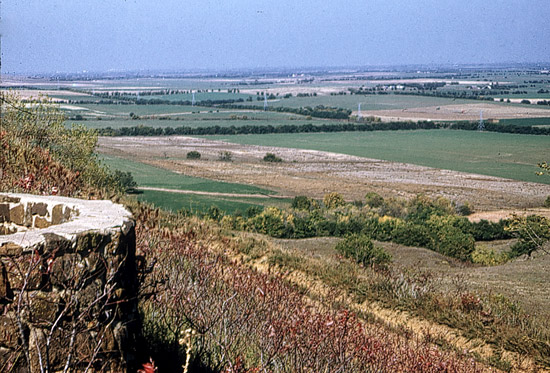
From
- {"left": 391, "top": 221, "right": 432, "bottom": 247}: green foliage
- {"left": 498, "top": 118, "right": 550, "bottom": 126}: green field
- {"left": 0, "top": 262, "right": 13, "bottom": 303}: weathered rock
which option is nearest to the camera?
{"left": 0, "top": 262, "right": 13, "bottom": 303}: weathered rock

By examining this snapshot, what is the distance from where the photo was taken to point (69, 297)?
15.9ft

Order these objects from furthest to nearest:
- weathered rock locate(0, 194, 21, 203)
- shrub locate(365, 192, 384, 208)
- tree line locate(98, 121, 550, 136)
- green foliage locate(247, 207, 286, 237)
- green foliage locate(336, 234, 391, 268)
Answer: tree line locate(98, 121, 550, 136) → shrub locate(365, 192, 384, 208) → green foliage locate(247, 207, 286, 237) → green foliage locate(336, 234, 391, 268) → weathered rock locate(0, 194, 21, 203)

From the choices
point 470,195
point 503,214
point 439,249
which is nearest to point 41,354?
point 439,249

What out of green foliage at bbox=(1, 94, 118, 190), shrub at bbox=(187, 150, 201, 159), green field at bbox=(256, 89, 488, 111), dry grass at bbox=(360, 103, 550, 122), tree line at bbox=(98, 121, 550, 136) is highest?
green foliage at bbox=(1, 94, 118, 190)

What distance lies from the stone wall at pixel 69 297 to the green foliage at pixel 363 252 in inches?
740

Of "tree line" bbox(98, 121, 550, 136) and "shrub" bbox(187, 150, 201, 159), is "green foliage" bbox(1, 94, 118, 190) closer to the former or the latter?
"shrub" bbox(187, 150, 201, 159)

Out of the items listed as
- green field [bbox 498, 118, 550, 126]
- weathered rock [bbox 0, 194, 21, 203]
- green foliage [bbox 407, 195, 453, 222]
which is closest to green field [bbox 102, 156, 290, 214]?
green foliage [bbox 407, 195, 453, 222]

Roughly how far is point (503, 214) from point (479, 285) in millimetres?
29313

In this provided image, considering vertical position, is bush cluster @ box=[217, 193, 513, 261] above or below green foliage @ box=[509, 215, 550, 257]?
below

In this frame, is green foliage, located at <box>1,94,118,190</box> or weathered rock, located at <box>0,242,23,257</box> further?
green foliage, located at <box>1,94,118,190</box>

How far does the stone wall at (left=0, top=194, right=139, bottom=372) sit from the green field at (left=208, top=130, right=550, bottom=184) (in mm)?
65135

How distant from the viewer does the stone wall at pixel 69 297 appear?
464 centimetres

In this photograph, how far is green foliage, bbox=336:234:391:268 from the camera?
80.1 feet

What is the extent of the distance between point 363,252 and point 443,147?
6582cm
